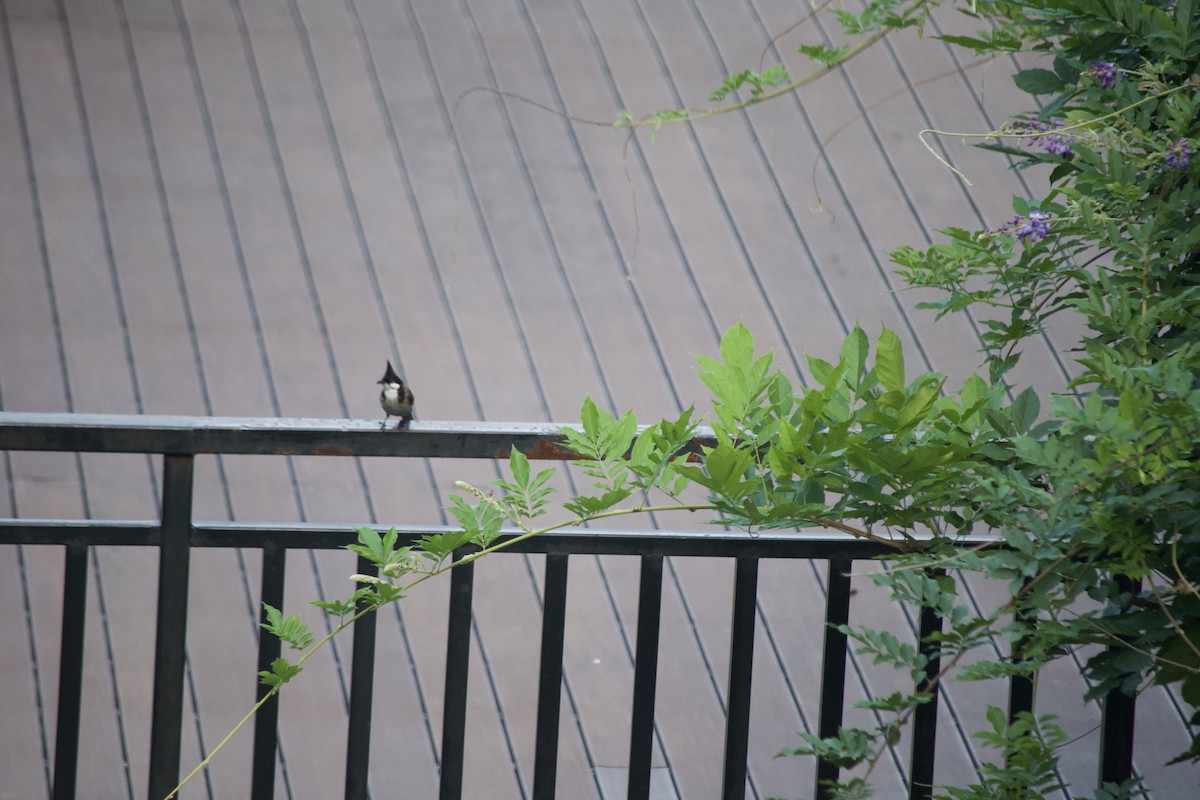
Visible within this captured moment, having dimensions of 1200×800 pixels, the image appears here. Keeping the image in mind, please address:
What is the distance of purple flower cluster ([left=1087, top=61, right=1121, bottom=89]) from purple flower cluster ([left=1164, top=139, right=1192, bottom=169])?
13cm

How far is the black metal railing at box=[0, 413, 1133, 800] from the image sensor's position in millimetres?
1542

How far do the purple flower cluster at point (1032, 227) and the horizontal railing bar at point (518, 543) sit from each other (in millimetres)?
427

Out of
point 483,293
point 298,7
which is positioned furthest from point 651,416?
point 298,7

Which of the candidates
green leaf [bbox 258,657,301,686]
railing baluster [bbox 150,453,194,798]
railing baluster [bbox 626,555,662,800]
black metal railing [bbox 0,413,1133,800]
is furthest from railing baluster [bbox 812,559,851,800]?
railing baluster [bbox 150,453,194,798]

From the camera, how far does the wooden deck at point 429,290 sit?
258 cm

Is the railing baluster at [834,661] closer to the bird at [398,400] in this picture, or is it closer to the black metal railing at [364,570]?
the black metal railing at [364,570]

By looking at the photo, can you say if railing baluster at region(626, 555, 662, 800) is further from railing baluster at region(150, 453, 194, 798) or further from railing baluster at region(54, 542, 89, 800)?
railing baluster at region(54, 542, 89, 800)

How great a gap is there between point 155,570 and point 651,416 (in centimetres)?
118

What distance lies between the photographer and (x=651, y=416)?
2.99 metres

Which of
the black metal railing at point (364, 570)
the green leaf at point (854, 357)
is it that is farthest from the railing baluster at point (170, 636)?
the green leaf at point (854, 357)

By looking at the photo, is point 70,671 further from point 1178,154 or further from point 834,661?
point 1178,154

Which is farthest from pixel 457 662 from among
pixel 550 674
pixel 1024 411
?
pixel 1024 411

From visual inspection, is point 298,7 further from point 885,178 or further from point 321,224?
point 885,178

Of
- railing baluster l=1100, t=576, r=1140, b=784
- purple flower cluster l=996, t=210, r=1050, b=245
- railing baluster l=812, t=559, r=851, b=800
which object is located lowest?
railing baluster l=1100, t=576, r=1140, b=784
